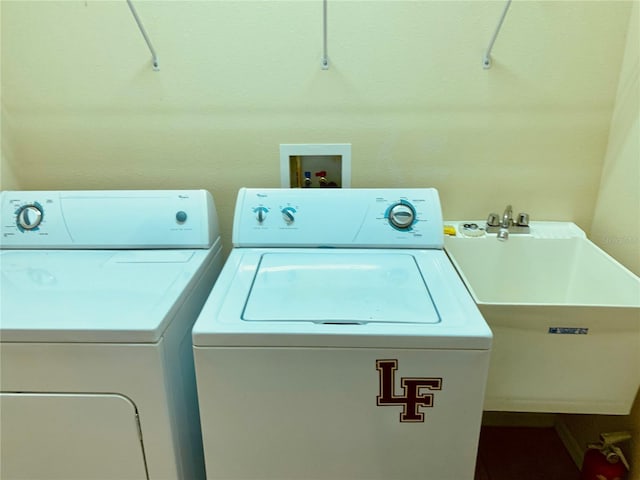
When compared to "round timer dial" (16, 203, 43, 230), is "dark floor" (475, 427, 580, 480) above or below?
below

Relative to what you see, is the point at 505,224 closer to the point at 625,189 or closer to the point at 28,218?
the point at 625,189

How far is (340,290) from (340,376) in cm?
24

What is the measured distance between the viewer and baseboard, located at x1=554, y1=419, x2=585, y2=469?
5.57 ft

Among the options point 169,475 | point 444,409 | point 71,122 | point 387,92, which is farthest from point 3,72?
point 444,409

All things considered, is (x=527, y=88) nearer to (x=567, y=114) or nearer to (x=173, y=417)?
(x=567, y=114)

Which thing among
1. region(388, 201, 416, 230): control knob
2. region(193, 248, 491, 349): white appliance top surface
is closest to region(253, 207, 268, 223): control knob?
region(193, 248, 491, 349): white appliance top surface

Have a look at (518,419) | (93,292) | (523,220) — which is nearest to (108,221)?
(93,292)

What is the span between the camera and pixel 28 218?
1443 millimetres

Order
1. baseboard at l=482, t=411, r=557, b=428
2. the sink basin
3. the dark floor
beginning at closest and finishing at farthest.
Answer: the sink basin
the dark floor
baseboard at l=482, t=411, r=557, b=428

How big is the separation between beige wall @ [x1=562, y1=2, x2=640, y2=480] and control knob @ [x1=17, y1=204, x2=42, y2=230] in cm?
198

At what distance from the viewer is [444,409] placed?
98cm

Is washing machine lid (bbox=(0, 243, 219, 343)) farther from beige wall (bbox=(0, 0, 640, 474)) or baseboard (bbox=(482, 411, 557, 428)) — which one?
baseboard (bbox=(482, 411, 557, 428))

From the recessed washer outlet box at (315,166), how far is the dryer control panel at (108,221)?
33 centimetres

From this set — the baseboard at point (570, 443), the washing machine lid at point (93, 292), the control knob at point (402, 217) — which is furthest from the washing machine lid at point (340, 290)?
the baseboard at point (570, 443)
